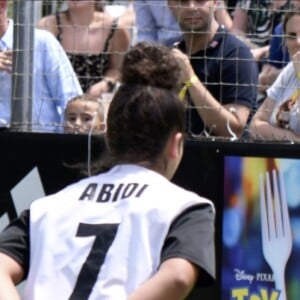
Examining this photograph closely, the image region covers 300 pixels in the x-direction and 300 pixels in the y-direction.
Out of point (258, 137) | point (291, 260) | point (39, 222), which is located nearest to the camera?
point (39, 222)

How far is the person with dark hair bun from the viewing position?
2893mm

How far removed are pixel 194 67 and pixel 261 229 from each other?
3.94ft

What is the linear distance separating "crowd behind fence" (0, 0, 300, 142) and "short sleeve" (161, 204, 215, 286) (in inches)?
80.8

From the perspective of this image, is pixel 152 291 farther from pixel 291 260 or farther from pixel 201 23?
pixel 201 23

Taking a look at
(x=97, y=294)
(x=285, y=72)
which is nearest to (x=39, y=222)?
(x=97, y=294)

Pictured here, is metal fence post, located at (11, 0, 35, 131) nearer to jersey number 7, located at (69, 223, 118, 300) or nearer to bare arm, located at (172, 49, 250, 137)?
bare arm, located at (172, 49, 250, 137)

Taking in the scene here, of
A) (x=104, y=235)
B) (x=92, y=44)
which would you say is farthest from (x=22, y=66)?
(x=104, y=235)

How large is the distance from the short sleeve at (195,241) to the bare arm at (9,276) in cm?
43

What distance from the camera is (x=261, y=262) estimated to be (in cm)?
475

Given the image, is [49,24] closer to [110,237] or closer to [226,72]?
[226,72]

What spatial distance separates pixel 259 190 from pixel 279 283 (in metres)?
0.42

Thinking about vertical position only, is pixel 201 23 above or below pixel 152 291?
above

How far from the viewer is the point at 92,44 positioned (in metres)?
6.59

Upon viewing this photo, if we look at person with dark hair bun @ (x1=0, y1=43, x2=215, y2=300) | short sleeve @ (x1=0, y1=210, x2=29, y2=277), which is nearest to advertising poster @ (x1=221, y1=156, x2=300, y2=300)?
person with dark hair bun @ (x1=0, y1=43, x2=215, y2=300)
